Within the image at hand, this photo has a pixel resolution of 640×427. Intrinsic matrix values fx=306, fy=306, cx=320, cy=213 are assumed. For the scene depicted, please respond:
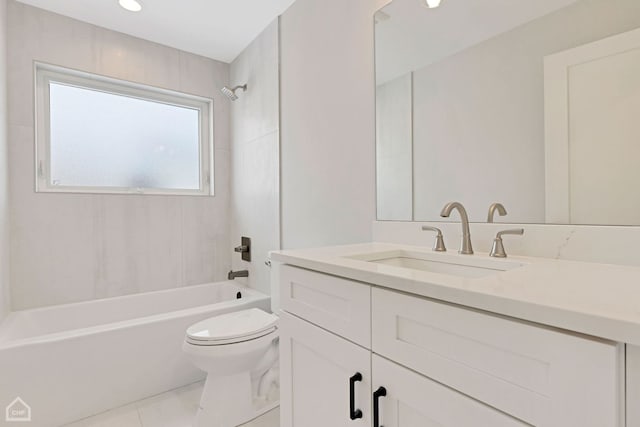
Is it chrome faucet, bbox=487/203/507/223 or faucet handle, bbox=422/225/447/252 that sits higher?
chrome faucet, bbox=487/203/507/223

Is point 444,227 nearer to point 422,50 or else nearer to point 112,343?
point 422,50

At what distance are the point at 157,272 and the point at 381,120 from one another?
2.09 meters

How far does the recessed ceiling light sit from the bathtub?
1.95m

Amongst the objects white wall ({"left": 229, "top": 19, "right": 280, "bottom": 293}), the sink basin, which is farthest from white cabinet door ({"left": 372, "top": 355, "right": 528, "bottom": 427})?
white wall ({"left": 229, "top": 19, "right": 280, "bottom": 293})

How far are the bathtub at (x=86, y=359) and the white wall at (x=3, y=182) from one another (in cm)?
18

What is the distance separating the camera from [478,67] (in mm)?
1113

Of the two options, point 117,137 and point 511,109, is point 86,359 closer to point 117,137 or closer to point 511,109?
point 117,137

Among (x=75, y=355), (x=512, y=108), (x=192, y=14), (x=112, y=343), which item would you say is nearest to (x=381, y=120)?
(x=512, y=108)

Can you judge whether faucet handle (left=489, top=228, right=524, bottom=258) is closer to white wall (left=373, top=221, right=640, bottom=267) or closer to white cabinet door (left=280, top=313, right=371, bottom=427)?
white wall (left=373, top=221, right=640, bottom=267)

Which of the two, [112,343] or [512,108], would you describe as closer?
[512,108]

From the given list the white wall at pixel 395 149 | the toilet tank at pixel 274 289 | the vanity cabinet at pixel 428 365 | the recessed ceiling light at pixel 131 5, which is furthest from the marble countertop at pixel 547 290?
the recessed ceiling light at pixel 131 5

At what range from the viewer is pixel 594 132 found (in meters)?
0.85

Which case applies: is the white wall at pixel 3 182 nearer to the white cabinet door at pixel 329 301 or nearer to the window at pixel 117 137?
the window at pixel 117 137

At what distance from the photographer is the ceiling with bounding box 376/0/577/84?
1.02 metres
